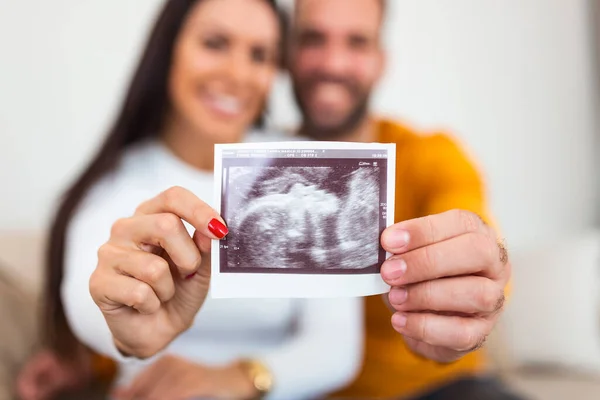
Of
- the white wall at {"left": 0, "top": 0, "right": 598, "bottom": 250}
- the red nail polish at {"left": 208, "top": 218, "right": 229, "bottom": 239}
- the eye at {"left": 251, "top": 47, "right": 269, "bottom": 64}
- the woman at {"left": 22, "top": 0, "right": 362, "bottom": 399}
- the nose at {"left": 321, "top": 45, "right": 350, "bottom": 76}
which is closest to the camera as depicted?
the red nail polish at {"left": 208, "top": 218, "right": 229, "bottom": 239}

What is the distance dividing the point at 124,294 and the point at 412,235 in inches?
10.1

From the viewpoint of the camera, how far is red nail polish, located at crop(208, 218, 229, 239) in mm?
459

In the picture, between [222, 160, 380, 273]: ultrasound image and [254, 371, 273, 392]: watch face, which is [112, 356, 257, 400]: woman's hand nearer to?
[254, 371, 273, 392]: watch face

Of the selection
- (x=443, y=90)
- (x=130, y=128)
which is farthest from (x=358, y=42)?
(x=443, y=90)

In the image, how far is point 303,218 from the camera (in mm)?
477

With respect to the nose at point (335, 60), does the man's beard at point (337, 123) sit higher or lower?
lower

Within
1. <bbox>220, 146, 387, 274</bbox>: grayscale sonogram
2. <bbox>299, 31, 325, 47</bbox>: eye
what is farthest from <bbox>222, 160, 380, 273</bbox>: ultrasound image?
<bbox>299, 31, 325, 47</bbox>: eye

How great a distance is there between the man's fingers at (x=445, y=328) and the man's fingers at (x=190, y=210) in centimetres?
18

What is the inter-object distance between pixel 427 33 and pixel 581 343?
828 mm

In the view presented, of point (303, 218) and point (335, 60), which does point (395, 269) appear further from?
point (335, 60)

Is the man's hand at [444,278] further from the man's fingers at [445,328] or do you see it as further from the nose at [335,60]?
the nose at [335,60]

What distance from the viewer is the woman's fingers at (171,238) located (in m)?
Result: 0.47

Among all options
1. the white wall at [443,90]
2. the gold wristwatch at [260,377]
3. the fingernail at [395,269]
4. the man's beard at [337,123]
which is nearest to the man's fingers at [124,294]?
the fingernail at [395,269]

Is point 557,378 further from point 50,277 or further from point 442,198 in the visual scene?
point 50,277
